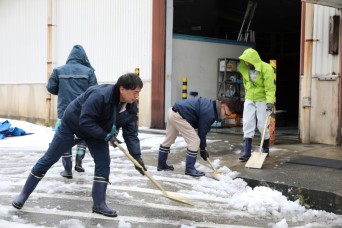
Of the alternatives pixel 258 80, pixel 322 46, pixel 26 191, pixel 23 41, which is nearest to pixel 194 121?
pixel 258 80

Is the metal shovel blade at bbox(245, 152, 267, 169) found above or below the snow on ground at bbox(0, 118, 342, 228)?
above

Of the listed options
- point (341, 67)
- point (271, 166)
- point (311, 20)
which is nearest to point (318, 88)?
point (341, 67)

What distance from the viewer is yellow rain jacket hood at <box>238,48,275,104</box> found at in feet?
25.5

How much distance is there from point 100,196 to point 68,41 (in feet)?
39.7

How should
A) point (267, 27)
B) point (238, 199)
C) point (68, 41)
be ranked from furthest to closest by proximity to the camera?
point (267, 27) → point (68, 41) → point (238, 199)

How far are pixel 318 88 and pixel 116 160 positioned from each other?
14.8 feet

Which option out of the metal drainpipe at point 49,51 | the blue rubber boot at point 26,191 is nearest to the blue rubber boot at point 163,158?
the blue rubber boot at point 26,191

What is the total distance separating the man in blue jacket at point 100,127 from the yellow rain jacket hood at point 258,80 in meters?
3.31

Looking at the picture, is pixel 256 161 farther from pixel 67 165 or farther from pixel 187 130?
pixel 67 165

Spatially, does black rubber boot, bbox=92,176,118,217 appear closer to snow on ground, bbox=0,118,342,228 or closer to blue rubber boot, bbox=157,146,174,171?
snow on ground, bbox=0,118,342,228

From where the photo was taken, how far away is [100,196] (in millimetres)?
4949

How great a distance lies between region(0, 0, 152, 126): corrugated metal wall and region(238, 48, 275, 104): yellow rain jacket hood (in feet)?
18.4

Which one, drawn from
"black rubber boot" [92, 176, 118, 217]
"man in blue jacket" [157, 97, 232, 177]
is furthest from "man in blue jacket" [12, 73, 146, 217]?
"man in blue jacket" [157, 97, 232, 177]

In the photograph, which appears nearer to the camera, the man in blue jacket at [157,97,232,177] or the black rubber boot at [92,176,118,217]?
the black rubber boot at [92,176,118,217]
